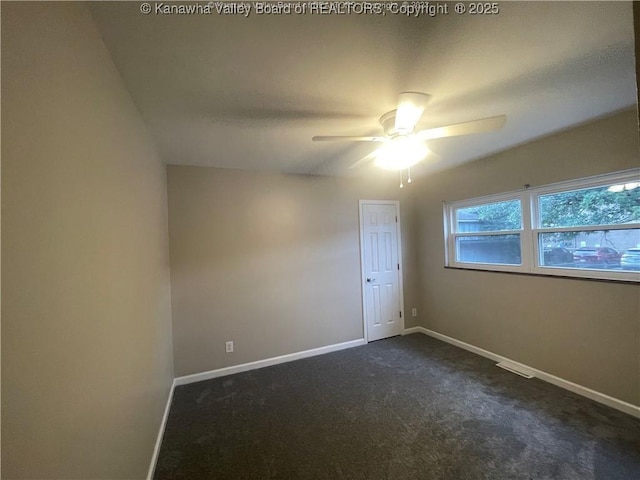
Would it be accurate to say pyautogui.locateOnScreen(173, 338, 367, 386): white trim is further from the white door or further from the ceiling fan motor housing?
the ceiling fan motor housing

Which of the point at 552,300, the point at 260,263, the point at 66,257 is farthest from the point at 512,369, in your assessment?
the point at 66,257

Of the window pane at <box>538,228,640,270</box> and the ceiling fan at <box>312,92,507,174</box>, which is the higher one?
the ceiling fan at <box>312,92,507,174</box>

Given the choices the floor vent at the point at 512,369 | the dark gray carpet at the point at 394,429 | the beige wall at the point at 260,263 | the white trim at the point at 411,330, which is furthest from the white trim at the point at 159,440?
the floor vent at the point at 512,369

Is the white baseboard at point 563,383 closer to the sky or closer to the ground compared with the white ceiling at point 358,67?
closer to the ground

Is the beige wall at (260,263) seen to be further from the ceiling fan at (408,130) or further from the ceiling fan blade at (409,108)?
the ceiling fan blade at (409,108)

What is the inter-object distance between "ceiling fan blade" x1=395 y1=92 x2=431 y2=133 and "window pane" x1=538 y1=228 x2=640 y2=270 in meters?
2.08

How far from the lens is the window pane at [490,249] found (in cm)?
315

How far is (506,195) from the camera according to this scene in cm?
315

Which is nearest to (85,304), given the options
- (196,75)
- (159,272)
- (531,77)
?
(196,75)

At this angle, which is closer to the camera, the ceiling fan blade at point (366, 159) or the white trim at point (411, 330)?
the ceiling fan blade at point (366, 159)

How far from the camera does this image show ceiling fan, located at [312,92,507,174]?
1.73 metres

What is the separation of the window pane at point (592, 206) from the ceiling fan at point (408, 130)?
5.02 ft

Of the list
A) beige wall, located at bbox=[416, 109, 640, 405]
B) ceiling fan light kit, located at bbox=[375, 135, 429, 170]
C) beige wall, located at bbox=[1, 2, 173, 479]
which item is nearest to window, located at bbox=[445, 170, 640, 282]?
beige wall, located at bbox=[416, 109, 640, 405]

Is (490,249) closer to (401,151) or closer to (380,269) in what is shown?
(380,269)
